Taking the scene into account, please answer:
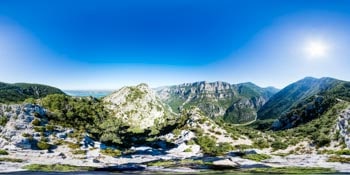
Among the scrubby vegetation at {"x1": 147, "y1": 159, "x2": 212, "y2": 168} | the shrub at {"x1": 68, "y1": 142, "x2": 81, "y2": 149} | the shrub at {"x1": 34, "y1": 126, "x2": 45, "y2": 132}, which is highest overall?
the shrub at {"x1": 34, "y1": 126, "x2": 45, "y2": 132}

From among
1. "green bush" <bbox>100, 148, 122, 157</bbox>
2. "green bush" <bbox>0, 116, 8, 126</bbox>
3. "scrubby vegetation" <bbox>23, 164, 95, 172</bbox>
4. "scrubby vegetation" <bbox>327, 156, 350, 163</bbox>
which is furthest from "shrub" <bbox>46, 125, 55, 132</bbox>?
"scrubby vegetation" <bbox>327, 156, 350, 163</bbox>

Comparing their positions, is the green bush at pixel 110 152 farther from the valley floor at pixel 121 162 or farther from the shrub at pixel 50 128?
the shrub at pixel 50 128

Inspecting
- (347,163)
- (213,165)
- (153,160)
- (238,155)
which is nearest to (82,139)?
(153,160)

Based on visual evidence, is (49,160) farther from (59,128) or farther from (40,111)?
(40,111)

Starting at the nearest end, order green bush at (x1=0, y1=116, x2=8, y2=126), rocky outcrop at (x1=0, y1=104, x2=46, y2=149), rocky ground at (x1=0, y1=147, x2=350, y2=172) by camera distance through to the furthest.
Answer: rocky ground at (x1=0, y1=147, x2=350, y2=172) < rocky outcrop at (x1=0, y1=104, x2=46, y2=149) < green bush at (x1=0, y1=116, x2=8, y2=126)

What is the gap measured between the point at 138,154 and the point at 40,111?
2058 inches

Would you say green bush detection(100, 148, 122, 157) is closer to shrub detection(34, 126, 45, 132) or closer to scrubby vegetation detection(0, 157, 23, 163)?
shrub detection(34, 126, 45, 132)

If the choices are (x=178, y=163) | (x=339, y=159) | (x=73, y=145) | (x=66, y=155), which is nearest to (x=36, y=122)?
(x=73, y=145)

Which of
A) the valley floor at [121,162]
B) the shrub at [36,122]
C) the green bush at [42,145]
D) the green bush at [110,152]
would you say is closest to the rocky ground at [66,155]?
the valley floor at [121,162]

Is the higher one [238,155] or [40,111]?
[40,111]

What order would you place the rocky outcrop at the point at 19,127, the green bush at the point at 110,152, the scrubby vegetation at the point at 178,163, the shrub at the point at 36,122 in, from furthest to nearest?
the shrub at the point at 36,122 < the green bush at the point at 110,152 < the rocky outcrop at the point at 19,127 < the scrubby vegetation at the point at 178,163

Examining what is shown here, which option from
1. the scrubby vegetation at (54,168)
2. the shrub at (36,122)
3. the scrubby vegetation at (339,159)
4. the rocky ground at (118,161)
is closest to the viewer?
the scrubby vegetation at (54,168)

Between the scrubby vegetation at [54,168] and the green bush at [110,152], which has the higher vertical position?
the green bush at [110,152]

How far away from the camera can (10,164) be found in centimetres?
12175
